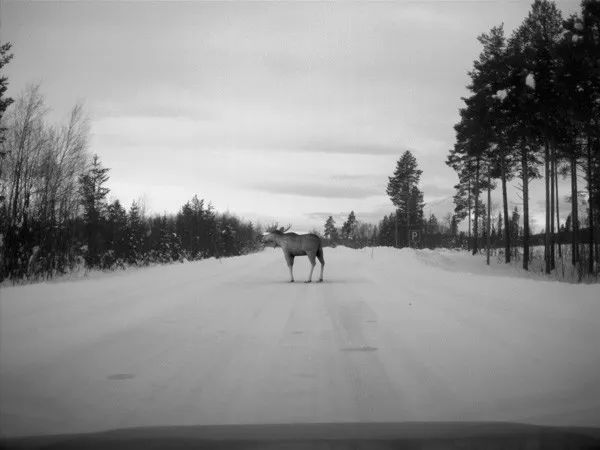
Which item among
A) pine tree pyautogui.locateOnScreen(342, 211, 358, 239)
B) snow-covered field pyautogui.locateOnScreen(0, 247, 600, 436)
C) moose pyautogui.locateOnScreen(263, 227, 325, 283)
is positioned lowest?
snow-covered field pyautogui.locateOnScreen(0, 247, 600, 436)

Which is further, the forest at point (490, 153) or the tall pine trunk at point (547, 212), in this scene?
the tall pine trunk at point (547, 212)

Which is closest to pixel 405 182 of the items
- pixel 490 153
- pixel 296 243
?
pixel 490 153

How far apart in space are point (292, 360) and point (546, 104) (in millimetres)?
25704

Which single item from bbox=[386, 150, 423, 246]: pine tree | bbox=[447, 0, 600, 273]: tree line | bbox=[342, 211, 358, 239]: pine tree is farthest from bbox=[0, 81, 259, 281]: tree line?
bbox=[342, 211, 358, 239]: pine tree

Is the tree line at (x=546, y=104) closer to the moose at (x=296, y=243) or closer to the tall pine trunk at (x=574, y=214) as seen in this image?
the tall pine trunk at (x=574, y=214)

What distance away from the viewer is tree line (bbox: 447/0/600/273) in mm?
21219

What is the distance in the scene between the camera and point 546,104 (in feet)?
80.5

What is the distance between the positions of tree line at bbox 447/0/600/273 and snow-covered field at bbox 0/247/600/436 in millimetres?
16777

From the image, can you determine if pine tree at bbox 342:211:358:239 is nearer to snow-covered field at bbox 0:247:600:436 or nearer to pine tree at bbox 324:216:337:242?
pine tree at bbox 324:216:337:242

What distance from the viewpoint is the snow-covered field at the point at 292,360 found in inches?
139

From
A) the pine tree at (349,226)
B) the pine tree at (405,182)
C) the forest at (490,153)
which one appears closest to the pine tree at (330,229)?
the pine tree at (349,226)

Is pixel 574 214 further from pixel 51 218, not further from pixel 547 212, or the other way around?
pixel 51 218

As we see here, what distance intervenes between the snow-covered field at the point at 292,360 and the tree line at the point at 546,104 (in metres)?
16.8

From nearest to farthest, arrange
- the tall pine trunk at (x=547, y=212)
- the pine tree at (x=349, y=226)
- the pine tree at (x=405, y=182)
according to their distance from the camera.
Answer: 1. the tall pine trunk at (x=547, y=212)
2. the pine tree at (x=405, y=182)
3. the pine tree at (x=349, y=226)
